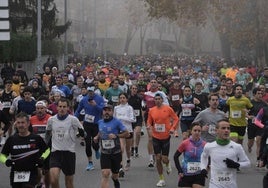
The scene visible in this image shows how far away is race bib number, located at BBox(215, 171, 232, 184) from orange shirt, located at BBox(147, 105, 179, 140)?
4125mm

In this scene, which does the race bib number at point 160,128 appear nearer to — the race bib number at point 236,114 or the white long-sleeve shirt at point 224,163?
the race bib number at point 236,114

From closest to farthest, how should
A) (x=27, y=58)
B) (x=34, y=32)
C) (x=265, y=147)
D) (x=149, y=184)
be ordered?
(x=265, y=147)
(x=149, y=184)
(x=27, y=58)
(x=34, y=32)

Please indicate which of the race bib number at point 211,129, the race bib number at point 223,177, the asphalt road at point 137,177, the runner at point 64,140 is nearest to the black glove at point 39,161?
the runner at point 64,140

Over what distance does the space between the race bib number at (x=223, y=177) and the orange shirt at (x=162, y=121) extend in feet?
13.5

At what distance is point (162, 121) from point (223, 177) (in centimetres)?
435

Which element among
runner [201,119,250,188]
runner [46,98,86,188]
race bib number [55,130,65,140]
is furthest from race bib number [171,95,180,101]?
runner [201,119,250,188]

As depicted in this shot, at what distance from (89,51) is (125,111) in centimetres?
7180

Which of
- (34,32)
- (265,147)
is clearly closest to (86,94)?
(265,147)

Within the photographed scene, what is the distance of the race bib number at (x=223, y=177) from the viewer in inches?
323

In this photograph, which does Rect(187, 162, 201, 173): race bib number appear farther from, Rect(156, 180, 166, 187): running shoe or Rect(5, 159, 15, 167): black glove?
Rect(5, 159, 15, 167): black glove

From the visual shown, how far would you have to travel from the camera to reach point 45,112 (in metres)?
11.1

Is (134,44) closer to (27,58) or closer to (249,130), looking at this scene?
(27,58)

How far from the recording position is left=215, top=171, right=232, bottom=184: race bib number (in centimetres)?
821

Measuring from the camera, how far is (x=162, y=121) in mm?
12492
